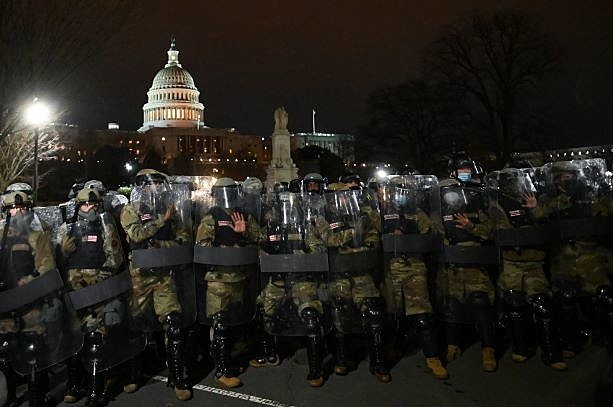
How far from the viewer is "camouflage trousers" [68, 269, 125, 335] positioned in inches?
223

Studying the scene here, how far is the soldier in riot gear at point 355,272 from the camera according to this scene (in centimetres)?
608

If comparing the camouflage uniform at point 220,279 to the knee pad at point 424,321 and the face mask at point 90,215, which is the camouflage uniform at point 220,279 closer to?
the face mask at point 90,215

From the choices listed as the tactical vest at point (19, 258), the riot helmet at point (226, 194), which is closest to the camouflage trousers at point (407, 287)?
the riot helmet at point (226, 194)

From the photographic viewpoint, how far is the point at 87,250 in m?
5.81

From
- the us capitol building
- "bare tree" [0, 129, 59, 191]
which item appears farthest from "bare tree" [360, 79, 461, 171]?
the us capitol building

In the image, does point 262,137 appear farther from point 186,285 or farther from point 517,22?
point 186,285

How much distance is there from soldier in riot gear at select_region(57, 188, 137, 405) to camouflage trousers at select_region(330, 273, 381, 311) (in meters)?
2.22

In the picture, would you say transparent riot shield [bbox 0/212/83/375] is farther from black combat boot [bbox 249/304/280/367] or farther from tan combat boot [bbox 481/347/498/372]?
tan combat boot [bbox 481/347/498/372]

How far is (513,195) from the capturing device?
257 inches

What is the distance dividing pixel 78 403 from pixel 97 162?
62.9 m

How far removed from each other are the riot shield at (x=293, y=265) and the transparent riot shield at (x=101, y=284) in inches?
59.3

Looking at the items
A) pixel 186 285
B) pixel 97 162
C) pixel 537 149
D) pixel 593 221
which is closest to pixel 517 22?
pixel 537 149

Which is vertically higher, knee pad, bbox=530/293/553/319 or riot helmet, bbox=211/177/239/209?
riot helmet, bbox=211/177/239/209

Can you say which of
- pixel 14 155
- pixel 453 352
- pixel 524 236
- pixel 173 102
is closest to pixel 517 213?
pixel 524 236
